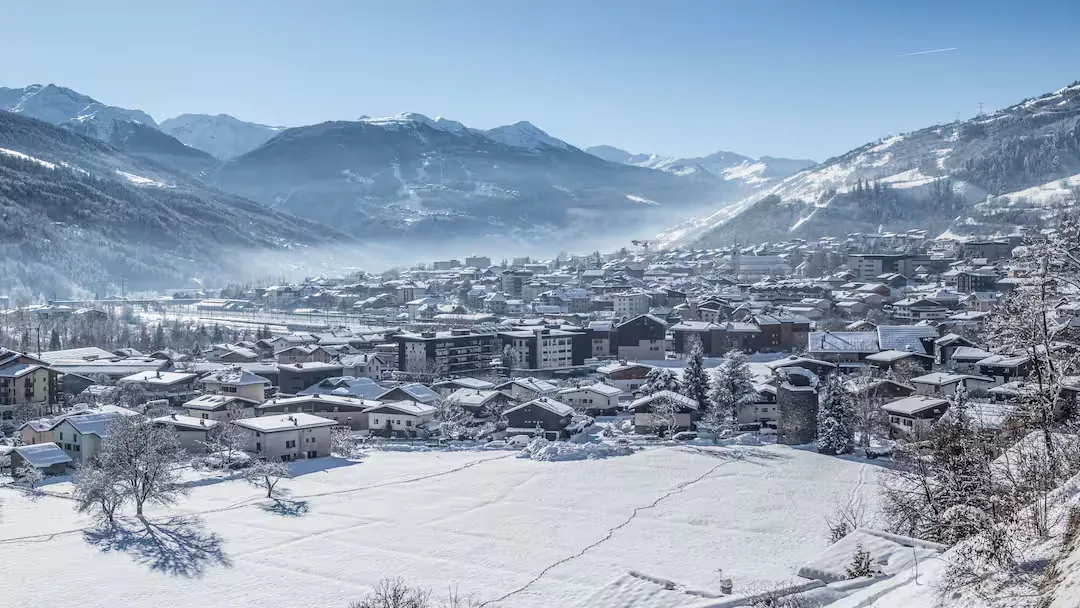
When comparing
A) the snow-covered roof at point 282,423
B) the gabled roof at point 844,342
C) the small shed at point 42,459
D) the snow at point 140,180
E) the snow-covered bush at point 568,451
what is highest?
the snow at point 140,180

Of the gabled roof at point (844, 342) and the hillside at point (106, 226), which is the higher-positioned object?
the hillside at point (106, 226)

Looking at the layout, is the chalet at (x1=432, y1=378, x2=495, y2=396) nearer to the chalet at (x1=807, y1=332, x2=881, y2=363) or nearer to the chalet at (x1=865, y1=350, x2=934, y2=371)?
the chalet at (x1=807, y1=332, x2=881, y2=363)

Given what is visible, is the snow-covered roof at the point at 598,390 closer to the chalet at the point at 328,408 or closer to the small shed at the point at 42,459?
the chalet at the point at 328,408

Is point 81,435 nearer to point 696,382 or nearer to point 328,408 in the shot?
point 328,408

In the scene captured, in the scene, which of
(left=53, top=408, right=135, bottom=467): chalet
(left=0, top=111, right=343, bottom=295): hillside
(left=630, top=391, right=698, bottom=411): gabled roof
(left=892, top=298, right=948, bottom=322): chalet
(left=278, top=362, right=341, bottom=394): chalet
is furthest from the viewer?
(left=0, top=111, right=343, bottom=295): hillside

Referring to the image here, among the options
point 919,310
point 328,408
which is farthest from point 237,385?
point 919,310

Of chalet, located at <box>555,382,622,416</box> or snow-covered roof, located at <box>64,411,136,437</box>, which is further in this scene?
chalet, located at <box>555,382,622,416</box>

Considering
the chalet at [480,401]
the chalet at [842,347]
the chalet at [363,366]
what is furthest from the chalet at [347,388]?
the chalet at [842,347]

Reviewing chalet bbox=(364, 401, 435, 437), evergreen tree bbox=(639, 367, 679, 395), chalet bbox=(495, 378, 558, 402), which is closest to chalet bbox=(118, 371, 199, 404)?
chalet bbox=(364, 401, 435, 437)
